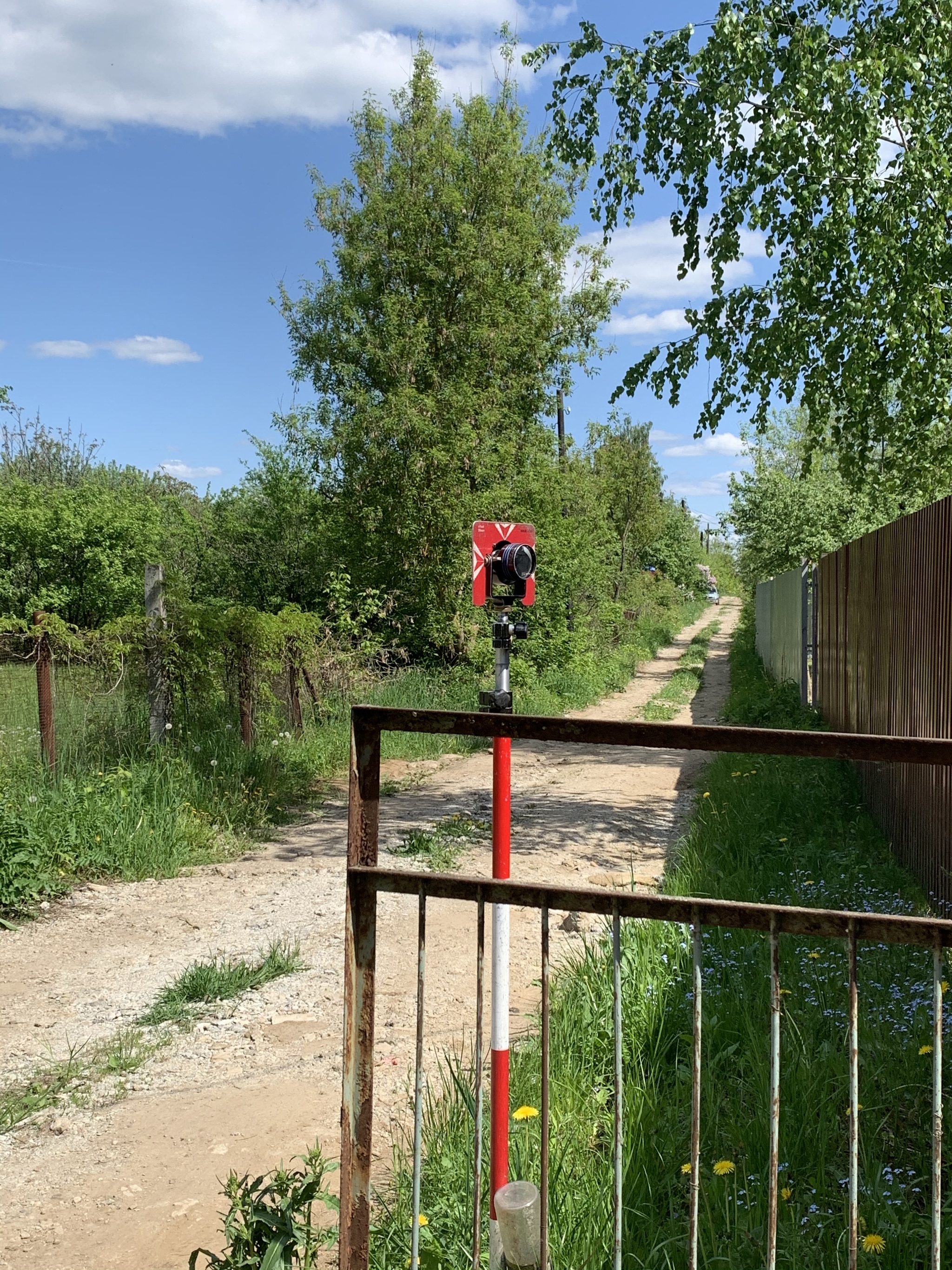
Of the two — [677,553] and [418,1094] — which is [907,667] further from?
[677,553]

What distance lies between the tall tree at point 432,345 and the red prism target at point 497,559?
38.4 ft

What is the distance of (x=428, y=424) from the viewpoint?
16.1 meters

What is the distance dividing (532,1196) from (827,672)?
9404 mm

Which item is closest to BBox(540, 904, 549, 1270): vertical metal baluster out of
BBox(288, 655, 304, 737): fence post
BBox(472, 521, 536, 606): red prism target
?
BBox(472, 521, 536, 606): red prism target

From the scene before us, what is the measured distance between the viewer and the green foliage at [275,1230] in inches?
106

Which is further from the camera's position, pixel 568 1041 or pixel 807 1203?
pixel 568 1041

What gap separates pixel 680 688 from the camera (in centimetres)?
2041

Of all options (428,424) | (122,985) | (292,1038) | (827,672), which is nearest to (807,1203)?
(292,1038)

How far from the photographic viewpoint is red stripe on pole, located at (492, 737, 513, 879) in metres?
3.32

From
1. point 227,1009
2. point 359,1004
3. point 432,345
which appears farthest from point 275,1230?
point 432,345

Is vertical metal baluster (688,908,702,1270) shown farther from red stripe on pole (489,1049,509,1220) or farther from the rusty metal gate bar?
red stripe on pole (489,1049,509,1220)

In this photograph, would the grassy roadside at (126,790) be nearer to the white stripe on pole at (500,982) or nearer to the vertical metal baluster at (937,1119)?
the white stripe on pole at (500,982)

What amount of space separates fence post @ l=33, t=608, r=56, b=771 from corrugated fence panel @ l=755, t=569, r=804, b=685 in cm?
993

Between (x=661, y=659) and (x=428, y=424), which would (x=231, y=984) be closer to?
(x=428, y=424)
